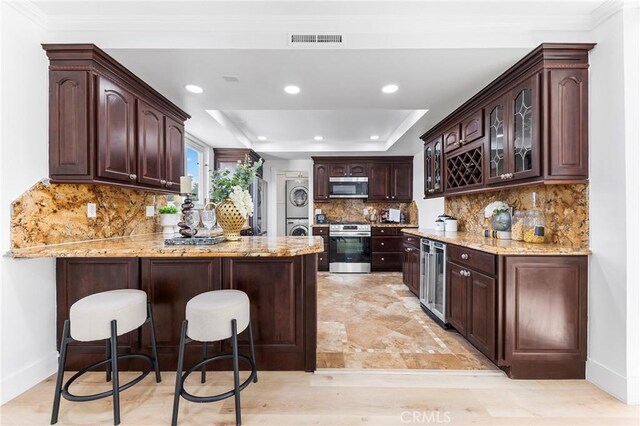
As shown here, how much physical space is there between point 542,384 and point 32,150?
3910 mm

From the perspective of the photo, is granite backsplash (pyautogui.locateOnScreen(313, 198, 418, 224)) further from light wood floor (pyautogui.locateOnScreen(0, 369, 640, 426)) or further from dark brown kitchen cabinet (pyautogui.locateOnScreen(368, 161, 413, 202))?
light wood floor (pyautogui.locateOnScreen(0, 369, 640, 426))

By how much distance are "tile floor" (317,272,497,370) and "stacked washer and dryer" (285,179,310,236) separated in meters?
2.84

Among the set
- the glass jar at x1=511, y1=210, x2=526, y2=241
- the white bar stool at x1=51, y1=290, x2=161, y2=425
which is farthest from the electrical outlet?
the glass jar at x1=511, y1=210, x2=526, y2=241

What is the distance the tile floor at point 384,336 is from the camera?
2287 mm

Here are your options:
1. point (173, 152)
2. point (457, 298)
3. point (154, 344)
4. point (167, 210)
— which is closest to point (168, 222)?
point (167, 210)

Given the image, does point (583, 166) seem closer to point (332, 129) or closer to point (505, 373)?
point (505, 373)

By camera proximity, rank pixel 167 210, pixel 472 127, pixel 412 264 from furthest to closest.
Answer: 1. pixel 412 264
2. pixel 167 210
3. pixel 472 127

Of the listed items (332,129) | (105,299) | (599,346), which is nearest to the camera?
(105,299)

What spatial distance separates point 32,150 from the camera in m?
1.97

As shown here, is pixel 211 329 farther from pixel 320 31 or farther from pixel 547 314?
pixel 547 314

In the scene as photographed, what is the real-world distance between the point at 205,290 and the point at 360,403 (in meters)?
1.30

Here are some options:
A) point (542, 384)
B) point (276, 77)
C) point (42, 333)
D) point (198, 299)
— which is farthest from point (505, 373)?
point (42, 333)

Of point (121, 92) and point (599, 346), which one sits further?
point (121, 92)

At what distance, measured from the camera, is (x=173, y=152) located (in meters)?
3.16
